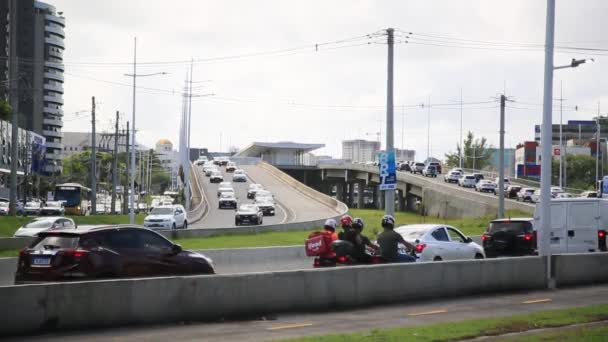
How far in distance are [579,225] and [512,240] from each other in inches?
82.0

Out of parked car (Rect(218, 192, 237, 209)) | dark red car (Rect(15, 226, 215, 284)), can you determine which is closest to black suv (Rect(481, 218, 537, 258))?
dark red car (Rect(15, 226, 215, 284))

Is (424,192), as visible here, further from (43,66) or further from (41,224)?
(43,66)

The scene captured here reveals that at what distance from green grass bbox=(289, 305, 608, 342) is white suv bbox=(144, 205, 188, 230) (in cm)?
3387

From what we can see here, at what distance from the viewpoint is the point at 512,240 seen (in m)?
26.7

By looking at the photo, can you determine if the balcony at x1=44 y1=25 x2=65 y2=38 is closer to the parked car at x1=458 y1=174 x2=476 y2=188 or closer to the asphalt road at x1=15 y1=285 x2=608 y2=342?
the parked car at x1=458 y1=174 x2=476 y2=188

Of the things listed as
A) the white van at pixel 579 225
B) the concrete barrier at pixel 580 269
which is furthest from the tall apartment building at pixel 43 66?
the concrete barrier at pixel 580 269

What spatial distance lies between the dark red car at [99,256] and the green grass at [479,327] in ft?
17.5

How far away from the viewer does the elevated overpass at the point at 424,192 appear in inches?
2960

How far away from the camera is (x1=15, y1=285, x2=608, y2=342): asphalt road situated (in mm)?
12773

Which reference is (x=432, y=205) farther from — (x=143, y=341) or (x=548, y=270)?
(x=143, y=341)

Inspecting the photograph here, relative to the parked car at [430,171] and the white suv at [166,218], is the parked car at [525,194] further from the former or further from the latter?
the white suv at [166,218]

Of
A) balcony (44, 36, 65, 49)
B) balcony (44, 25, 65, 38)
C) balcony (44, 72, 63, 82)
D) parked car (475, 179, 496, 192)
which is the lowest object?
parked car (475, 179, 496, 192)

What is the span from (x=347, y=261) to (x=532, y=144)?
10575 cm

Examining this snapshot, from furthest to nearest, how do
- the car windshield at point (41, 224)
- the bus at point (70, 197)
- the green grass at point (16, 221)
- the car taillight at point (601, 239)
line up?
the bus at point (70, 197), the green grass at point (16, 221), the car windshield at point (41, 224), the car taillight at point (601, 239)
